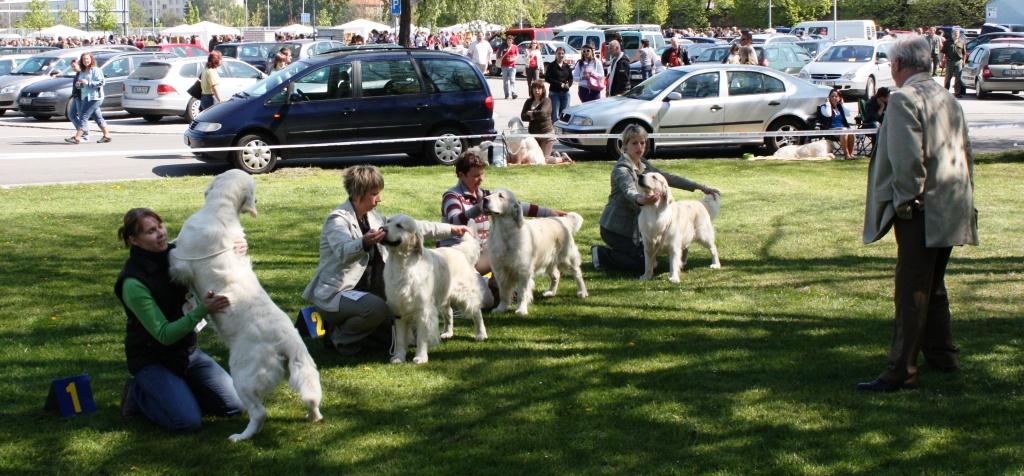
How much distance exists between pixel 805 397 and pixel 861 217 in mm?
6949

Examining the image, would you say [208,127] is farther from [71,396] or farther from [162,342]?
[162,342]

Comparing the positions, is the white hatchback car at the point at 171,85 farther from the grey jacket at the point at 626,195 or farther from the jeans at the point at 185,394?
the jeans at the point at 185,394

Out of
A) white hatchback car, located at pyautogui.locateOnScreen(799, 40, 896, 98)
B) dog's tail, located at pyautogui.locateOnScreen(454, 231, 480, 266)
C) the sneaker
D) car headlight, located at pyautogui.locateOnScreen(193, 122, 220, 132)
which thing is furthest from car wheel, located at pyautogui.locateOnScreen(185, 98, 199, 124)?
the sneaker

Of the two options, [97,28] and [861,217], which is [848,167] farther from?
[97,28]

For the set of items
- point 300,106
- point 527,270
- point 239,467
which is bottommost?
point 239,467

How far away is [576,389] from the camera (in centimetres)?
648

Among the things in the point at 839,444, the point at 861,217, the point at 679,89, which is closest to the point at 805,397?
the point at 839,444

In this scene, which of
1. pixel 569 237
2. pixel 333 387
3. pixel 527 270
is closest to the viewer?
pixel 333 387

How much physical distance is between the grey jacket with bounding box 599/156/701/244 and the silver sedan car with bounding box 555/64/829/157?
9121mm

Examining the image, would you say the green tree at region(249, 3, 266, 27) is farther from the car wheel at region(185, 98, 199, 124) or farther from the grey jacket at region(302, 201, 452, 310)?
the grey jacket at region(302, 201, 452, 310)

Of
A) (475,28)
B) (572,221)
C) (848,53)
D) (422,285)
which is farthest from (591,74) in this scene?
(475,28)

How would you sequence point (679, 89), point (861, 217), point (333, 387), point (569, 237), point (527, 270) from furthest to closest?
point (679, 89), point (861, 217), point (569, 237), point (527, 270), point (333, 387)

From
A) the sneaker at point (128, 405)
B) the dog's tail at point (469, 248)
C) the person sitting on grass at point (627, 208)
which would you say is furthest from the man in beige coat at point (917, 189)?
the sneaker at point (128, 405)

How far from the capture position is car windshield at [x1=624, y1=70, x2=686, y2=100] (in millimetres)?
19562
